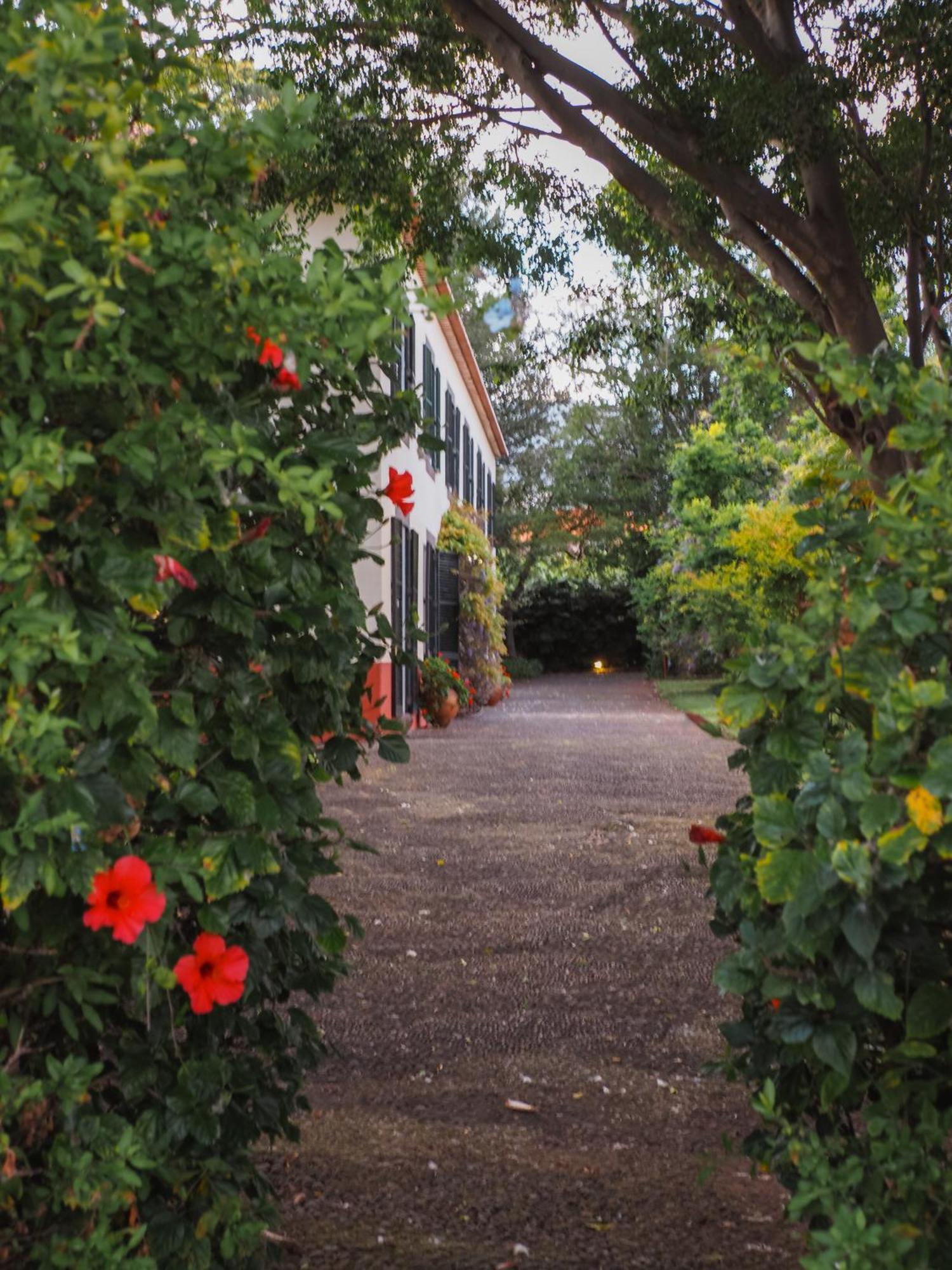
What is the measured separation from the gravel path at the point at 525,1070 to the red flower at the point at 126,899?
1.24m

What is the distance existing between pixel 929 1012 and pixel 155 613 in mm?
1231

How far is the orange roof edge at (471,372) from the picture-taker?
57.0 feet

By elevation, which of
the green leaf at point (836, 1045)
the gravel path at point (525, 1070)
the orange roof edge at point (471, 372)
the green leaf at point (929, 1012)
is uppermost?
the orange roof edge at point (471, 372)

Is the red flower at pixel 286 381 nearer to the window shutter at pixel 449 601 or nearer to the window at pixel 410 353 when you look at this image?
the window at pixel 410 353

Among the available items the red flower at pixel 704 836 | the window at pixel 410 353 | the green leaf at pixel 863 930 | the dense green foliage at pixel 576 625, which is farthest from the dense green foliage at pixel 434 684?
the dense green foliage at pixel 576 625

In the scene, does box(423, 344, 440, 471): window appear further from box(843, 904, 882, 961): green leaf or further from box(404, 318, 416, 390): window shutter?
box(843, 904, 882, 961): green leaf

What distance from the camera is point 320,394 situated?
2.01 metres

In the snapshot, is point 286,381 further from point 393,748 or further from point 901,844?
point 901,844

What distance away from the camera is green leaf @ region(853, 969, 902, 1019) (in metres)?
1.59

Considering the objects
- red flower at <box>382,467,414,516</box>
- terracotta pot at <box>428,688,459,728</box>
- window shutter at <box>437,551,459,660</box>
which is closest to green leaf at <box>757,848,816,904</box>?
red flower at <box>382,467,414,516</box>

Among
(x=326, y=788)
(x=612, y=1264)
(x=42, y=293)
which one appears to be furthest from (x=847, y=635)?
(x=326, y=788)

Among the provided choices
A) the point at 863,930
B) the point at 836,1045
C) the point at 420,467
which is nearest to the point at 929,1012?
the point at 836,1045

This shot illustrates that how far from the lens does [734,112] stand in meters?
6.96

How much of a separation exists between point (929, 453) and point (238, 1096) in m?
1.54
